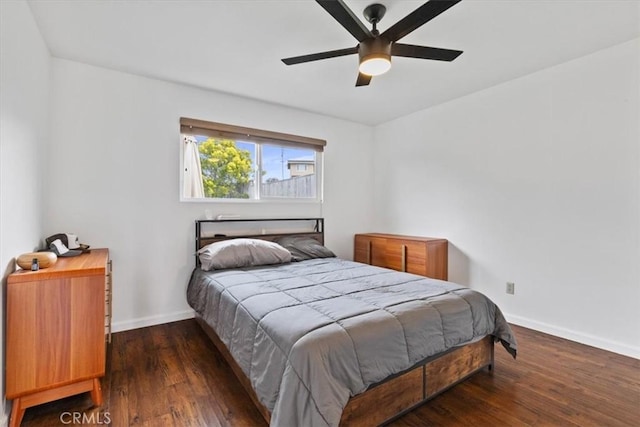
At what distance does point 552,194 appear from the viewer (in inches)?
116

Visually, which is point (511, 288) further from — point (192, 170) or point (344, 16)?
point (192, 170)

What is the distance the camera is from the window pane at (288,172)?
13.0ft

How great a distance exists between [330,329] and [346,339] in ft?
0.30

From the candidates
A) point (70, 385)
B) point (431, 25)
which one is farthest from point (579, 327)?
point (70, 385)

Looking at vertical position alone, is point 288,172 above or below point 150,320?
above

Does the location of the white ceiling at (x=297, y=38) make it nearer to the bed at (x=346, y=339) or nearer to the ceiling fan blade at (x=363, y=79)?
the ceiling fan blade at (x=363, y=79)

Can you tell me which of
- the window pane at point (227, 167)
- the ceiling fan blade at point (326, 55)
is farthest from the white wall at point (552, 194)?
the window pane at point (227, 167)

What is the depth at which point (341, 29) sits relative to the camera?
2297 mm

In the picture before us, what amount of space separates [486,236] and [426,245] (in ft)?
2.18

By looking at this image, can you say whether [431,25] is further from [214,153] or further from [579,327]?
[579,327]

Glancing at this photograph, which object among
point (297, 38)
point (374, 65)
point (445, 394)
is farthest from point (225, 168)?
point (445, 394)

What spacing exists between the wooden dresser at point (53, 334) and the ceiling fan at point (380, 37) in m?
1.98

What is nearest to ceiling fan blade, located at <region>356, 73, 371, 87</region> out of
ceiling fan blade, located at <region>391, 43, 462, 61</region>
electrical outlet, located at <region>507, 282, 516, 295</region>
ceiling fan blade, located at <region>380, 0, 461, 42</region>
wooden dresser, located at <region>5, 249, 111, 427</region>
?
ceiling fan blade, located at <region>391, 43, 462, 61</region>

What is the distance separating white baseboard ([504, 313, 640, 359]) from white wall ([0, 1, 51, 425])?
4.07 metres
